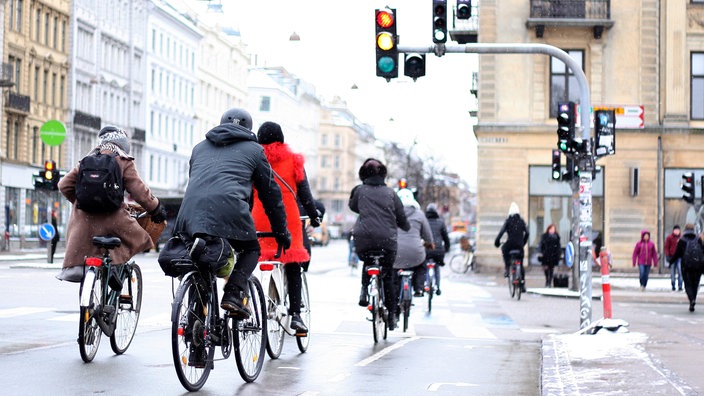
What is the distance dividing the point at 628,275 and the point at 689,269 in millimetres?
18498

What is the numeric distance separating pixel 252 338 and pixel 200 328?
101 centimetres

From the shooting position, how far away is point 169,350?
11852 millimetres

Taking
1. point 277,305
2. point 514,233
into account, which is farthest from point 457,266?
point 277,305

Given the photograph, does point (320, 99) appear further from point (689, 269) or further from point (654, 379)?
point (654, 379)

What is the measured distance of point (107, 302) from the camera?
1069 centimetres

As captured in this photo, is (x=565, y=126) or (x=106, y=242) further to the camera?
(x=565, y=126)

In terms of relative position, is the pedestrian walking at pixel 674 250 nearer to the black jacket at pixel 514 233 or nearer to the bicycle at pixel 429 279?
the black jacket at pixel 514 233

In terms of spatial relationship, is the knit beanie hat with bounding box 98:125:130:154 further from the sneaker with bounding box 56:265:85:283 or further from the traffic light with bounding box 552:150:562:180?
the traffic light with bounding box 552:150:562:180

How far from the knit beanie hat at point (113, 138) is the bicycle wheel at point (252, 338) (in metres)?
1.95

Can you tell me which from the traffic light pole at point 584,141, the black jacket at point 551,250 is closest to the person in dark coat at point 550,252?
the black jacket at point 551,250

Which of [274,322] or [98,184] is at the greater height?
[98,184]

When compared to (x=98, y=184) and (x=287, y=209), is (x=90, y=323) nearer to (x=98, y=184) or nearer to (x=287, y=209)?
(x=98, y=184)

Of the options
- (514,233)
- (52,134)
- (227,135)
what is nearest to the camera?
(227,135)

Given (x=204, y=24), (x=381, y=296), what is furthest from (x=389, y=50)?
(x=204, y=24)
